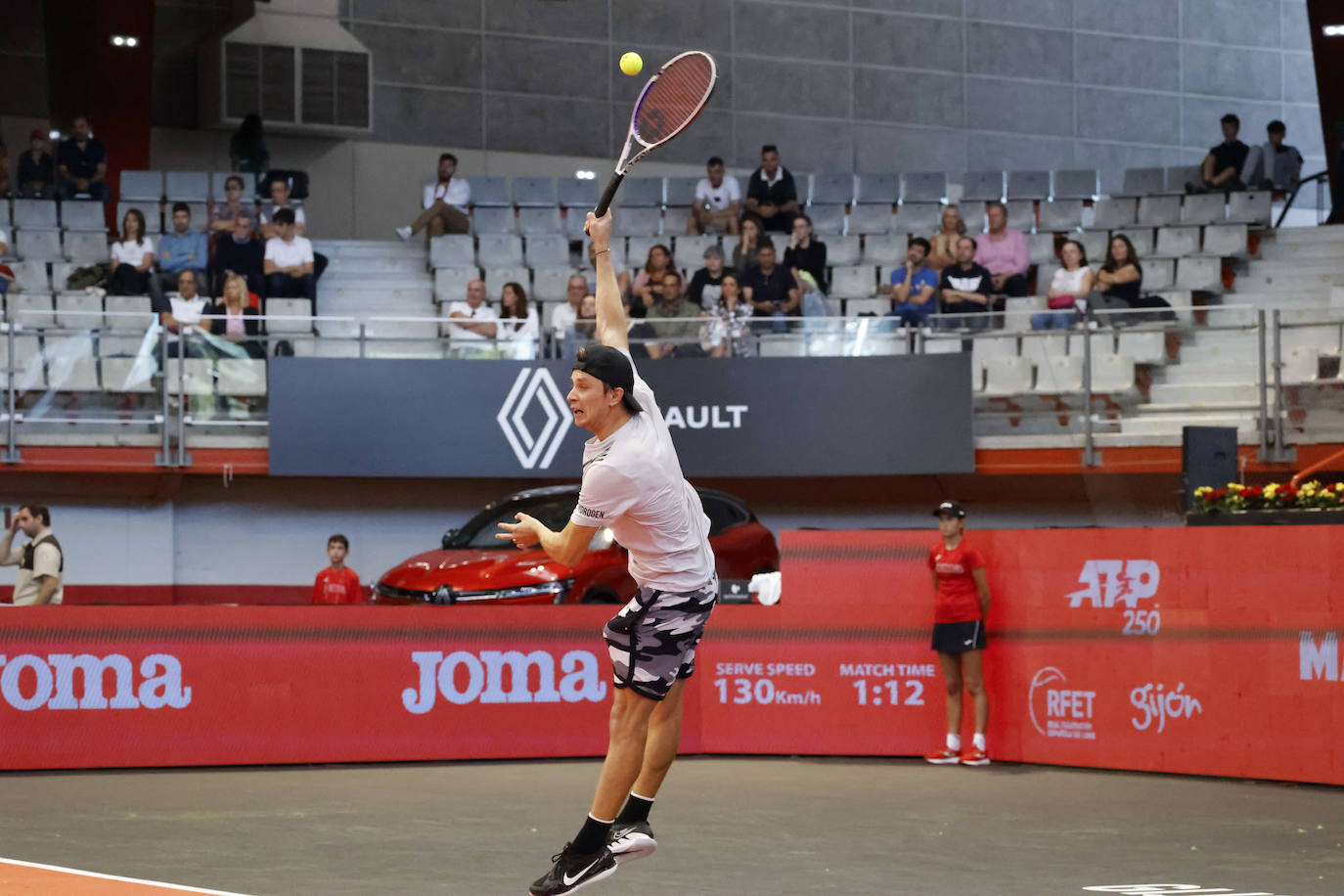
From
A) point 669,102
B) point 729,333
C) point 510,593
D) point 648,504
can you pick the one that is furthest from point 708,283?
point 648,504

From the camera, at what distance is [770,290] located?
749 inches

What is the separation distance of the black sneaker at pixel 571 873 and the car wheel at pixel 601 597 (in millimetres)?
8468

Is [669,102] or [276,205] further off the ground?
[276,205]

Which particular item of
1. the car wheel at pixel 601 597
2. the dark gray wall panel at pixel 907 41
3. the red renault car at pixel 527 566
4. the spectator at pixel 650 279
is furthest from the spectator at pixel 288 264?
the dark gray wall panel at pixel 907 41

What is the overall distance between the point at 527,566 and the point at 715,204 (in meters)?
8.72

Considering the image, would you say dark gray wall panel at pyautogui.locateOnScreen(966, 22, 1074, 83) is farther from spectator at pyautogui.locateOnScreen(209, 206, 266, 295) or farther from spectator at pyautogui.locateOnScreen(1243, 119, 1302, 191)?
spectator at pyautogui.locateOnScreen(209, 206, 266, 295)

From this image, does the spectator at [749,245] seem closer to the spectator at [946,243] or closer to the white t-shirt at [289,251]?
the spectator at [946,243]

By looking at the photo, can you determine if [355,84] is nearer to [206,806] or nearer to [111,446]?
[111,446]

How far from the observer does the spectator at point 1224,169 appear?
22.7 m

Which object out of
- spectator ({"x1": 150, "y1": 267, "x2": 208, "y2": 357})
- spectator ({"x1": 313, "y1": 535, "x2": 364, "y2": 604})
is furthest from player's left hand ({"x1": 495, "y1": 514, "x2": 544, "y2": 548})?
spectator ({"x1": 150, "y1": 267, "x2": 208, "y2": 357})

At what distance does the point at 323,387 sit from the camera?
1773 cm

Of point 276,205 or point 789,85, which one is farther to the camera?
point 789,85

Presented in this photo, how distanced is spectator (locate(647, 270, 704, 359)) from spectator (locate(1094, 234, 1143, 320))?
171 inches

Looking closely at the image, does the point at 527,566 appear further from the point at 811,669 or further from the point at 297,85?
the point at 297,85
